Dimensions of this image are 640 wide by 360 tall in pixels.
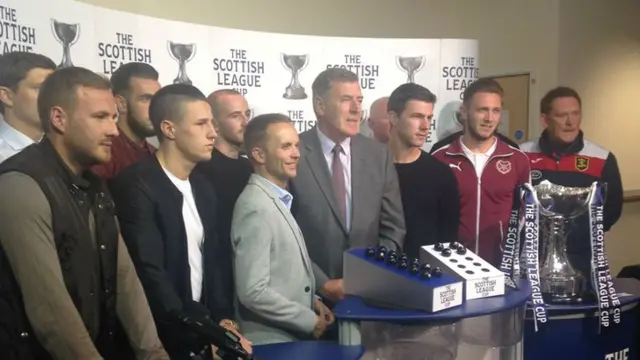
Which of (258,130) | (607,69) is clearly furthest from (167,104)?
(607,69)

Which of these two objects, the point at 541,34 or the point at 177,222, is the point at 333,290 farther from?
the point at 541,34

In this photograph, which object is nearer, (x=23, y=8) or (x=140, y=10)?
(x=23, y=8)

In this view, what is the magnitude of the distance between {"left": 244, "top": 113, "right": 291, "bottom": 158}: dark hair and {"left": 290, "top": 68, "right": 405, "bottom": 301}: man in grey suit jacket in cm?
23

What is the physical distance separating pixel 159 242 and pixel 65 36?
0.73 metres

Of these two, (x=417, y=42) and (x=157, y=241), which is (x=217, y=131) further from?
(x=417, y=42)

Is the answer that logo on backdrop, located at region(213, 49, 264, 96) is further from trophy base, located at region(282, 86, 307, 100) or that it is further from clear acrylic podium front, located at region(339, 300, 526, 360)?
clear acrylic podium front, located at region(339, 300, 526, 360)

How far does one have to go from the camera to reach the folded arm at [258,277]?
2385 millimetres

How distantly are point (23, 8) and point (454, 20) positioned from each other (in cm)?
302

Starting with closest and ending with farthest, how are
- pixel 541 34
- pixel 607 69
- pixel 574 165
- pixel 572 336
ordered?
pixel 572 336 < pixel 574 165 < pixel 541 34 < pixel 607 69

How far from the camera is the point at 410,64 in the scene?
126 inches

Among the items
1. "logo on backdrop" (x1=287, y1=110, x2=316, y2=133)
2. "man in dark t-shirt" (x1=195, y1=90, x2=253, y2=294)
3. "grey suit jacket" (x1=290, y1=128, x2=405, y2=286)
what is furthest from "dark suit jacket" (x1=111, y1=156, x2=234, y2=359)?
"logo on backdrop" (x1=287, y1=110, x2=316, y2=133)

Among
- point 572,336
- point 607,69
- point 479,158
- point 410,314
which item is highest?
point 607,69

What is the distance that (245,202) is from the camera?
247cm

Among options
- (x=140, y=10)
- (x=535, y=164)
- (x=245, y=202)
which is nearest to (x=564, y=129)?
(x=535, y=164)
